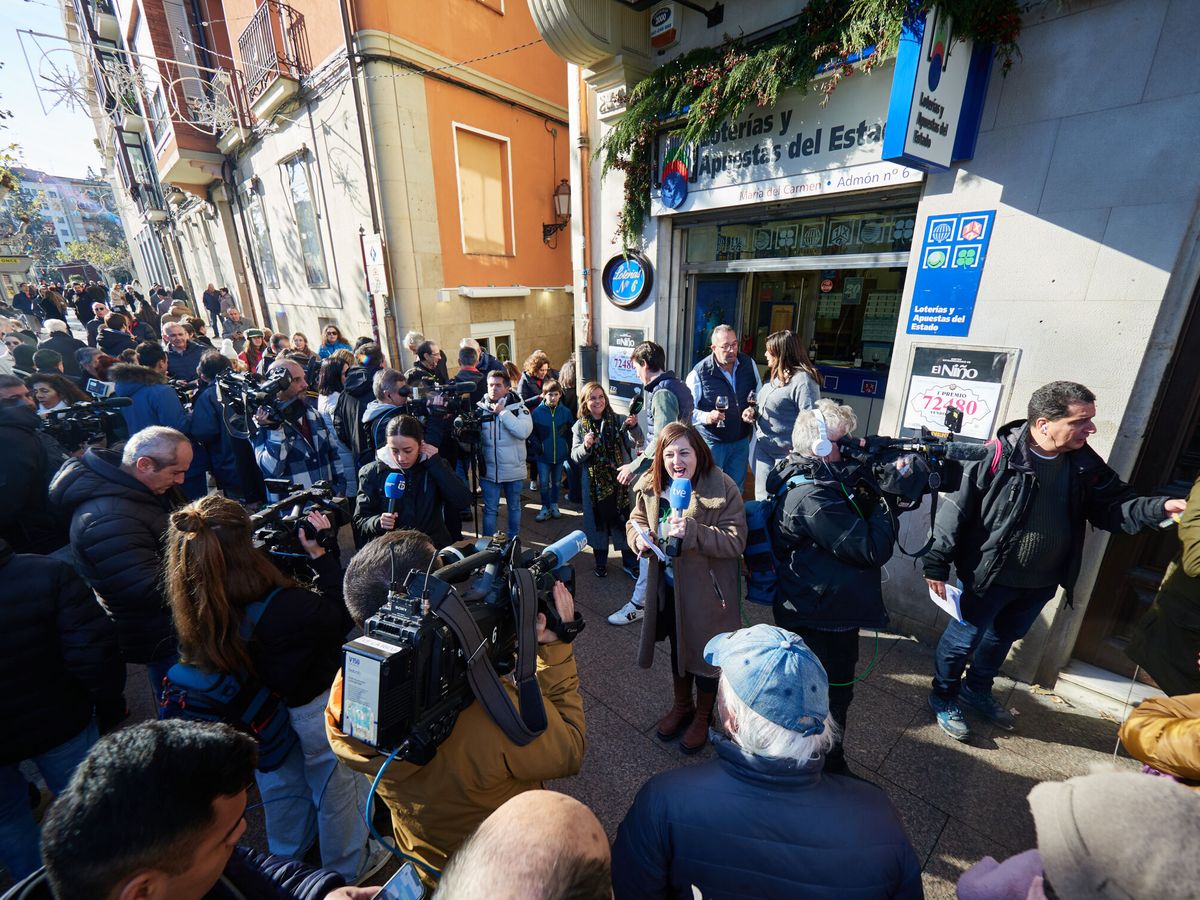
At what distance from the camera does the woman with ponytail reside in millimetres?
1753

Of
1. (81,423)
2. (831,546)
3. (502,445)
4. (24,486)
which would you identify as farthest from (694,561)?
(81,423)

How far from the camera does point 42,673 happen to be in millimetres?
1988

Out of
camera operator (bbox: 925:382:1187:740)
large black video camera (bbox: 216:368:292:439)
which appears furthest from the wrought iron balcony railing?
camera operator (bbox: 925:382:1187:740)

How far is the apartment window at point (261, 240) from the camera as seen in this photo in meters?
12.0

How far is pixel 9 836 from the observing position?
2.05 metres

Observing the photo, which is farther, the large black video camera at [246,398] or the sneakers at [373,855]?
the large black video camera at [246,398]

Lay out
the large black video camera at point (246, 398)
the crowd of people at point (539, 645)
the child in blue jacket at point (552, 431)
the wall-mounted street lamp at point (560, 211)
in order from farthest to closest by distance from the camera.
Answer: the wall-mounted street lamp at point (560, 211) → the child in blue jacket at point (552, 431) → the large black video camera at point (246, 398) → the crowd of people at point (539, 645)

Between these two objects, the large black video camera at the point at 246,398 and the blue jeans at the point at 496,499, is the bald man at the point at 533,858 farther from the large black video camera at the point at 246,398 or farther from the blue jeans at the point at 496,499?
the blue jeans at the point at 496,499

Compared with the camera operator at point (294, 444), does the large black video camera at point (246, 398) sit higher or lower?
higher

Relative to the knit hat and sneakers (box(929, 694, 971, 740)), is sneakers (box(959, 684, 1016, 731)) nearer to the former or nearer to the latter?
sneakers (box(929, 694, 971, 740))

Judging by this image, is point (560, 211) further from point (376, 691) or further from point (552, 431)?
point (376, 691)

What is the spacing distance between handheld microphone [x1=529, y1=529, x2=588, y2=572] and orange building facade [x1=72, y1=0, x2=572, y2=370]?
841cm

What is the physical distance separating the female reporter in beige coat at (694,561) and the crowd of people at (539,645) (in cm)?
2

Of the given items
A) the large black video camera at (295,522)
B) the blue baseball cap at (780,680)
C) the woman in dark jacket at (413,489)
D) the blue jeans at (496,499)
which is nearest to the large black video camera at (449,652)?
the blue baseball cap at (780,680)
